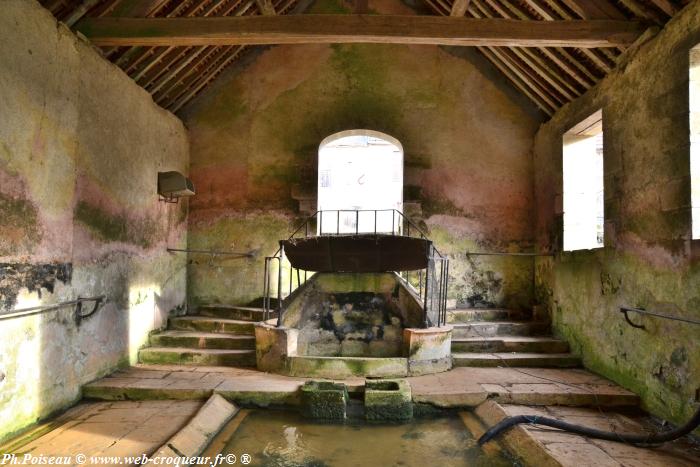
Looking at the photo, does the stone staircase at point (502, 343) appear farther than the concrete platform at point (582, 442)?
Yes

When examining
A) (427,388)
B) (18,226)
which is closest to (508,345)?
(427,388)

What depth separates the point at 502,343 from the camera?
20.6ft

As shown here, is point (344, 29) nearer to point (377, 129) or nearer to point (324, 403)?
point (377, 129)

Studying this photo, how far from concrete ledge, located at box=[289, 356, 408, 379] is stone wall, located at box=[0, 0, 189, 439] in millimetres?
2290

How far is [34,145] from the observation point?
4.23 meters

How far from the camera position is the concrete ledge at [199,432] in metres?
3.51

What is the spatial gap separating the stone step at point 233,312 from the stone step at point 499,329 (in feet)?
8.96

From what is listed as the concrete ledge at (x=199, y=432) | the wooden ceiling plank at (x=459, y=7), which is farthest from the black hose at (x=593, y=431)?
the wooden ceiling plank at (x=459, y=7)

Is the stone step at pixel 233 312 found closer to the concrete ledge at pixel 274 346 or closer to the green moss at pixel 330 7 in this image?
the concrete ledge at pixel 274 346

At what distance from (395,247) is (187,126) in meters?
4.53

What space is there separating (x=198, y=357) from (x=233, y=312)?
133cm

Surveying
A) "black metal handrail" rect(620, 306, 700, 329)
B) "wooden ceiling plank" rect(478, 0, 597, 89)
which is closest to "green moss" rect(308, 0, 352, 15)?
"wooden ceiling plank" rect(478, 0, 597, 89)

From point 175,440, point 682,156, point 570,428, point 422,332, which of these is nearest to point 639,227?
point 682,156

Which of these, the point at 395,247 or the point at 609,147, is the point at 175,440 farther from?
the point at 609,147
